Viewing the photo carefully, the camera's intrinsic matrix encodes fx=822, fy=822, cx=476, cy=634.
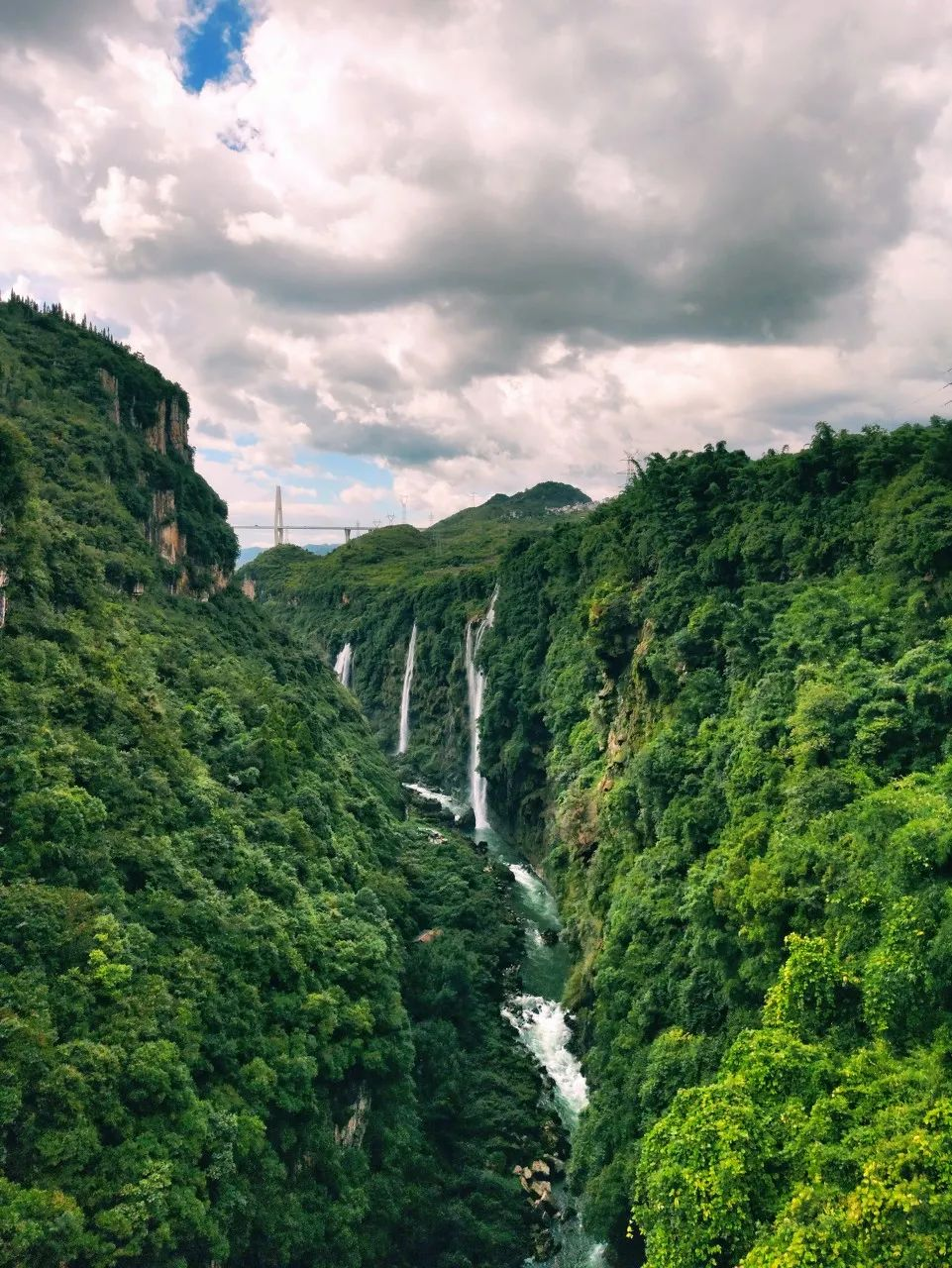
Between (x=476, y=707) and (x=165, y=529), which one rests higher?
(x=165, y=529)

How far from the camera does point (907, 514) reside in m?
34.1

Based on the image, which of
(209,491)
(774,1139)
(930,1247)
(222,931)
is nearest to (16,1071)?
(222,931)

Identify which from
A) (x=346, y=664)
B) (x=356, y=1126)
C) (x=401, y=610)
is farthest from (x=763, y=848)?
(x=346, y=664)

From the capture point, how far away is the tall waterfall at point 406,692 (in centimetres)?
9138

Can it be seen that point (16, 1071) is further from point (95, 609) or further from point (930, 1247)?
point (95, 609)

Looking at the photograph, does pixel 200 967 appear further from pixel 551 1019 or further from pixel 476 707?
pixel 476 707

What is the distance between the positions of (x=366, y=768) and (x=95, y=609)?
26.2 metres

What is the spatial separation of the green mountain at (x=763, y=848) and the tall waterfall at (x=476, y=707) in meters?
7.91

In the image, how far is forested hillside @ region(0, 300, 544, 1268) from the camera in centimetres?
2055

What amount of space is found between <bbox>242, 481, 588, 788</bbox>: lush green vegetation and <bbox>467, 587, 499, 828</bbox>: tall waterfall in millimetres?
1494

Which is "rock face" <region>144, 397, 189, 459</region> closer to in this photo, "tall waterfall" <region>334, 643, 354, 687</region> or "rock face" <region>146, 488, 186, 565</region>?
"rock face" <region>146, 488, 186, 565</region>

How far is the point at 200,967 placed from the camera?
1033 inches

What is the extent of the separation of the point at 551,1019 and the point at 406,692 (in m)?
57.3

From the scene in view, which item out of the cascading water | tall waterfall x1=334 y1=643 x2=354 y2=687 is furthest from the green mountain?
tall waterfall x1=334 y1=643 x2=354 y2=687
